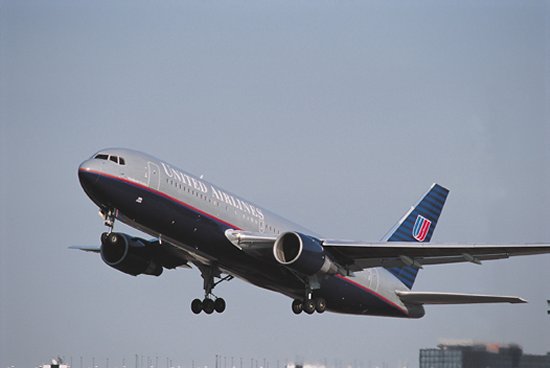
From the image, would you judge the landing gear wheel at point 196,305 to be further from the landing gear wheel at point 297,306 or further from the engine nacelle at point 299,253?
the engine nacelle at point 299,253

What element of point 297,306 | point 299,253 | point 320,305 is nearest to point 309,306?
point 320,305

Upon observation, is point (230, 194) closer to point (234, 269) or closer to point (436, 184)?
point (234, 269)

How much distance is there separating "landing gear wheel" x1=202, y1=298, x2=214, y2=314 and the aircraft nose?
10434 mm

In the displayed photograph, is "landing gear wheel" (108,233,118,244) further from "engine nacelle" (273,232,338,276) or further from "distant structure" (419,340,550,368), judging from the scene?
"distant structure" (419,340,550,368)

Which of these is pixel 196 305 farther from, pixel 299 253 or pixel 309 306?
pixel 299 253

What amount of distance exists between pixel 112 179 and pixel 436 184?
20.7 m

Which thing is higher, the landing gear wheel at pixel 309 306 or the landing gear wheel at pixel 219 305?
the landing gear wheel at pixel 219 305

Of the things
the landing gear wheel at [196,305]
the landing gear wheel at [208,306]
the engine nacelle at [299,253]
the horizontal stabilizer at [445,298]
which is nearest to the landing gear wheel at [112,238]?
the engine nacelle at [299,253]

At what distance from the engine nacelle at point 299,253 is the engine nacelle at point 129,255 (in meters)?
7.32

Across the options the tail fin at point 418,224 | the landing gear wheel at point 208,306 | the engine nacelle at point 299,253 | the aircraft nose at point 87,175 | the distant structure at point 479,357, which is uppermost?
the tail fin at point 418,224

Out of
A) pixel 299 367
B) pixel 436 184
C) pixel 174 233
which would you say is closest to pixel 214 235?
pixel 174 233

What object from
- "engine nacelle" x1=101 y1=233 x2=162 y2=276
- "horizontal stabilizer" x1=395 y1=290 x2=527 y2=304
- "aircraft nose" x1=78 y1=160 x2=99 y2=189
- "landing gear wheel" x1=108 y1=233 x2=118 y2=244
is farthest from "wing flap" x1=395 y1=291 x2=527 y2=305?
"aircraft nose" x1=78 y1=160 x2=99 y2=189

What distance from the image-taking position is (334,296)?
4450 centimetres

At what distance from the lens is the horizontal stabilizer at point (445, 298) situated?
141 feet
